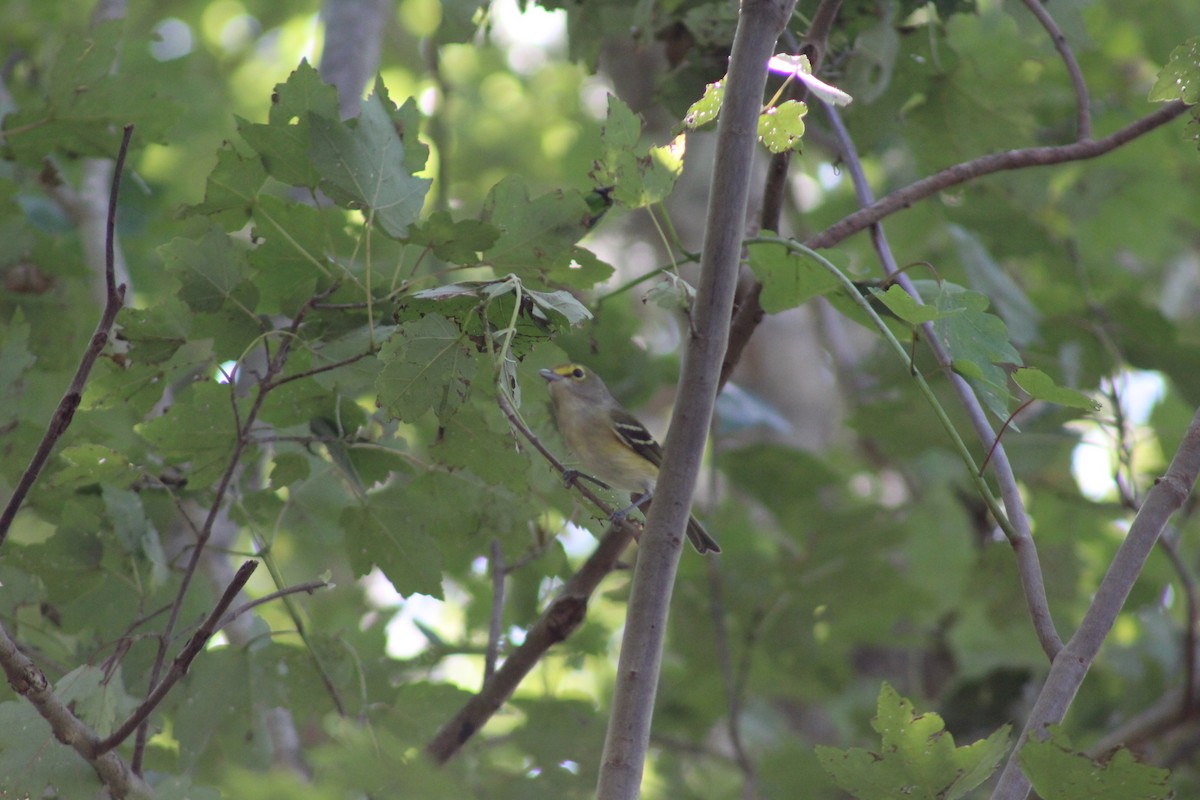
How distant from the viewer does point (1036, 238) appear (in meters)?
4.64

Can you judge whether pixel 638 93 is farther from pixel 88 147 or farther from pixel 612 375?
pixel 88 147

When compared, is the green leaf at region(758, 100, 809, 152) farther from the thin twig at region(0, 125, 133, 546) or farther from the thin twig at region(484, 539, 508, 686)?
the thin twig at region(484, 539, 508, 686)

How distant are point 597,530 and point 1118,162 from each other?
15.4ft

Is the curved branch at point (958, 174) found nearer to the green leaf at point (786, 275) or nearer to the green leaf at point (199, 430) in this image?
the green leaf at point (786, 275)

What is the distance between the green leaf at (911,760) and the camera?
5.83ft

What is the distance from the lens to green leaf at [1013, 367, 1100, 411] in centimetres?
178

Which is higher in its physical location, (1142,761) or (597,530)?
(597,530)

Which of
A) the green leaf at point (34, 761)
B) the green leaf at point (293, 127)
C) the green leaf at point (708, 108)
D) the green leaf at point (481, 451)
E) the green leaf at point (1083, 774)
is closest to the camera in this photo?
the green leaf at point (1083, 774)

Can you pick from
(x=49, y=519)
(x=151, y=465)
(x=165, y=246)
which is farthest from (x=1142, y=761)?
(x=49, y=519)

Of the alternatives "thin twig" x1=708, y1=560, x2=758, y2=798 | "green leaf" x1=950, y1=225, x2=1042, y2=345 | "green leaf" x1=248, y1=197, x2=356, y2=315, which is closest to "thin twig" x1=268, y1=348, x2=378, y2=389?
"green leaf" x1=248, y1=197, x2=356, y2=315

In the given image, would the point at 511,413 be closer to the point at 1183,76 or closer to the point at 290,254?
the point at 290,254

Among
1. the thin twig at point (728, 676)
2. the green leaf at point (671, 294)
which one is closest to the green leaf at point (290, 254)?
the green leaf at point (671, 294)

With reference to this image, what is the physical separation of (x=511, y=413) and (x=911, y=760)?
0.85 meters

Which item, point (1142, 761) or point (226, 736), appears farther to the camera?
point (226, 736)
